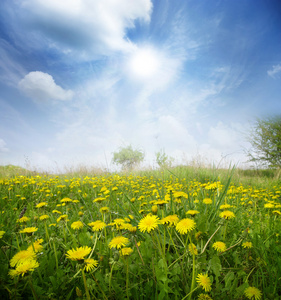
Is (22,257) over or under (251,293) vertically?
over

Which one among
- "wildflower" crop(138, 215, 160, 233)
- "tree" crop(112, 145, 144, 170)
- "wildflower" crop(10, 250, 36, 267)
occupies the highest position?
"tree" crop(112, 145, 144, 170)

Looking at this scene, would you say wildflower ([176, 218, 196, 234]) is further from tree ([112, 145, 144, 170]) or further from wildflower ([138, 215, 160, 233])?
tree ([112, 145, 144, 170])

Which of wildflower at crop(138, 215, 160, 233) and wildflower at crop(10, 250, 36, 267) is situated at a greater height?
wildflower at crop(138, 215, 160, 233)

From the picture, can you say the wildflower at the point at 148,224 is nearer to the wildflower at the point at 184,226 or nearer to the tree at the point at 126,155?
the wildflower at the point at 184,226

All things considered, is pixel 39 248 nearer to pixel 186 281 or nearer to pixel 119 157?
pixel 186 281

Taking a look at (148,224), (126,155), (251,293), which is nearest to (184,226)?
(148,224)

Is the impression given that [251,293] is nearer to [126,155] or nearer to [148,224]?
[148,224]

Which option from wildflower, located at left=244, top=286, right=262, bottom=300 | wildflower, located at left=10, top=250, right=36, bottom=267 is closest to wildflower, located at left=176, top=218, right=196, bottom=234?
wildflower, located at left=244, top=286, right=262, bottom=300

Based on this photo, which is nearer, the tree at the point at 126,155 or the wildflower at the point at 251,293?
the wildflower at the point at 251,293

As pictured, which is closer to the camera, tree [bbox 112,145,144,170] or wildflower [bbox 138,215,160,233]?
wildflower [bbox 138,215,160,233]

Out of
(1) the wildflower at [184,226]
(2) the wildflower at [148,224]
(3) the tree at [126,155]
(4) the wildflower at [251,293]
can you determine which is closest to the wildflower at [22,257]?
(2) the wildflower at [148,224]

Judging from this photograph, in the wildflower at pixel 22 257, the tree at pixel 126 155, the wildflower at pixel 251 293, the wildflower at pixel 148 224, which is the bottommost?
the wildflower at pixel 251 293

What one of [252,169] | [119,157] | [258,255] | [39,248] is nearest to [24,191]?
[39,248]

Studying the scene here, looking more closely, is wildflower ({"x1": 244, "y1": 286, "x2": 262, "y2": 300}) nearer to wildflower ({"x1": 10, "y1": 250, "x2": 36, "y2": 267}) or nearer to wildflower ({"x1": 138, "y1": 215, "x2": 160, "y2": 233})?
wildflower ({"x1": 138, "y1": 215, "x2": 160, "y2": 233})
